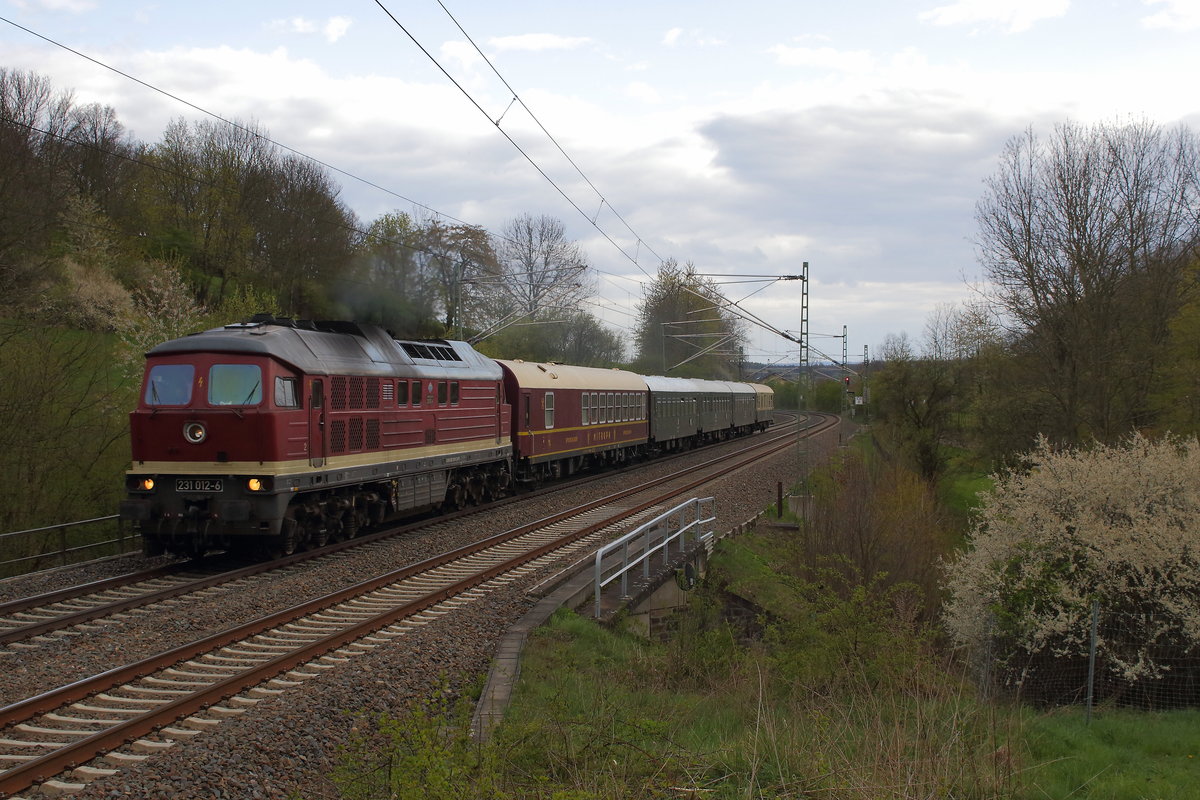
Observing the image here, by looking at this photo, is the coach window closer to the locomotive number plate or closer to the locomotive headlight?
the locomotive headlight

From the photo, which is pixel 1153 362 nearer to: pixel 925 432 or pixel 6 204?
pixel 925 432

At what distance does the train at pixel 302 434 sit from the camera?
1239 centimetres

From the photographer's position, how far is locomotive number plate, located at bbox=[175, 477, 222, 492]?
1235cm

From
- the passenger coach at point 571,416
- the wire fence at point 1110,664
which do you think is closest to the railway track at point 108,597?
the wire fence at point 1110,664

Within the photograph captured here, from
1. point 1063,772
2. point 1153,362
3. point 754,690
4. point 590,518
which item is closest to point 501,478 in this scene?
point 590,518

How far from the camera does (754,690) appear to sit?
347 inches

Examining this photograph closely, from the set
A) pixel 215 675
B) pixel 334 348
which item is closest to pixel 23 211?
pixel 334 348

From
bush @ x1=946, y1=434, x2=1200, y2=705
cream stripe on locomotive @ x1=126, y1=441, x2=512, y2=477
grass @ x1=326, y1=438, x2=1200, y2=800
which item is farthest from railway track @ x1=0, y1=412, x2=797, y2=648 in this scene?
bush @ x1=946, y1=434, x2=1200, y2=705

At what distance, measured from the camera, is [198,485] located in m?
12.4

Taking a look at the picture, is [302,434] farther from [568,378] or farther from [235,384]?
[568,378]

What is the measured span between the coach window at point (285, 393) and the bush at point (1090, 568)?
990 cm

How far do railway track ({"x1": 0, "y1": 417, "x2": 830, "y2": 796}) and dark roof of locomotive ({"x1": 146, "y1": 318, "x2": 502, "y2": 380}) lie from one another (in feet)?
11.1

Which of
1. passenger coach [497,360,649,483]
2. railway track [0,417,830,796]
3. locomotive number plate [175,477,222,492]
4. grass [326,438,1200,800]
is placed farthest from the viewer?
passenger coach [497,360,649,483]

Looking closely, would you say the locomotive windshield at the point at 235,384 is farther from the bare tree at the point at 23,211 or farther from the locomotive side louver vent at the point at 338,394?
the bare tree at the point at 23,211
